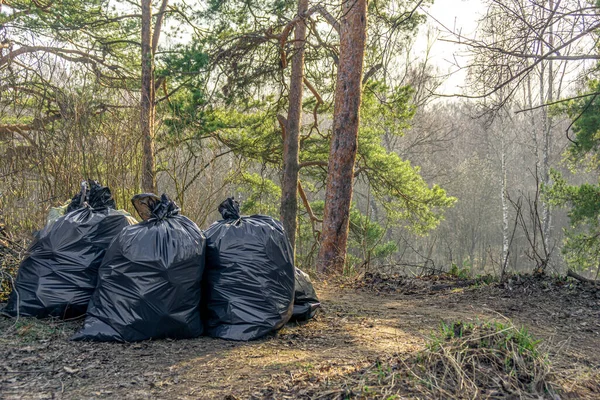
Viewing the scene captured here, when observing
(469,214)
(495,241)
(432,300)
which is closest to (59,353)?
(432,300)

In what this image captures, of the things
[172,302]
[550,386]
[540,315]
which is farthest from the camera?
[540,315]

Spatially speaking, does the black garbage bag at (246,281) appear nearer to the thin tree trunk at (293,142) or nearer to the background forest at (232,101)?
the background forest at (232,101)

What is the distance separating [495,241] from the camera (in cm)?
3234

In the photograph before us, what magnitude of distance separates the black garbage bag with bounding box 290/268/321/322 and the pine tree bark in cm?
320

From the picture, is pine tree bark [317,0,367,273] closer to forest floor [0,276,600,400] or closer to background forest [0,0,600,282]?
background forest [0,0,600,282]

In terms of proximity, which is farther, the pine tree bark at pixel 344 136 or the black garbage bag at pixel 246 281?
the pine tree bark at pixel 344 136

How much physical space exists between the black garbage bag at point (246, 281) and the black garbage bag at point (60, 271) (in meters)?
0.88

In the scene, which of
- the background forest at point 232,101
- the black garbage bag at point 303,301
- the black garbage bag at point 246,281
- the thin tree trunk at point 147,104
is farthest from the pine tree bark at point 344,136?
the black garbage bag at point 246,281

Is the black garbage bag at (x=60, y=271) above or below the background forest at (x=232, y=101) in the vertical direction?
below

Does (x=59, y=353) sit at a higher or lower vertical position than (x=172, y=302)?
lower

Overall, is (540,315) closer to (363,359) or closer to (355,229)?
(363,359)

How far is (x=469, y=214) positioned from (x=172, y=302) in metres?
29.9

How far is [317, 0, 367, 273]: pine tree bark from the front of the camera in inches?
286

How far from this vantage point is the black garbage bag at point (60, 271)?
3.51m
